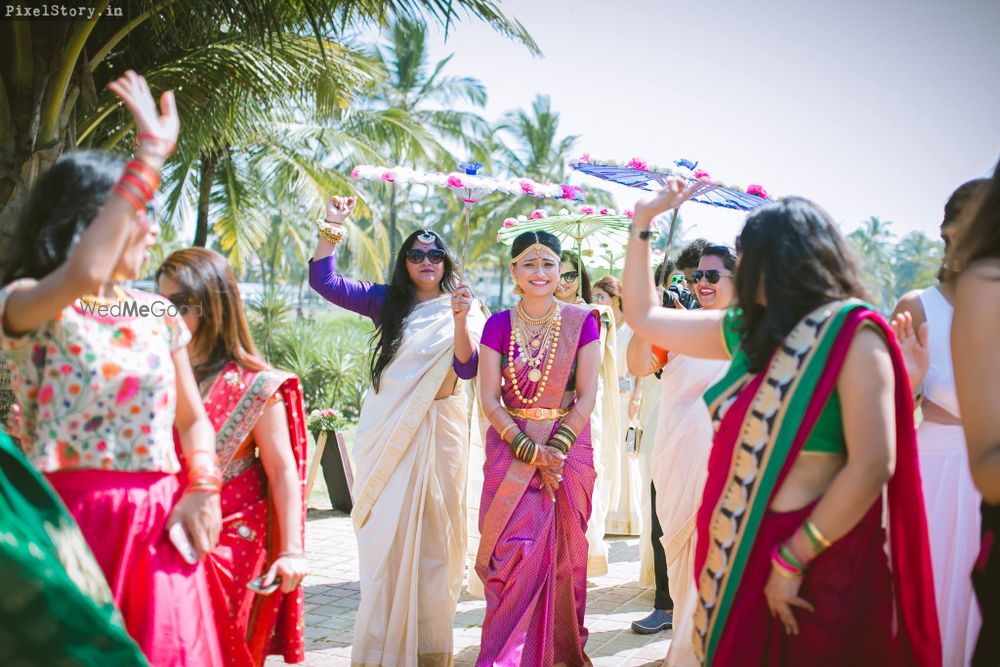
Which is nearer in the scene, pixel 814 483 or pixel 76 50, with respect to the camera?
pixel 814 483

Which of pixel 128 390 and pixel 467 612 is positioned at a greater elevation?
pixel 128 390

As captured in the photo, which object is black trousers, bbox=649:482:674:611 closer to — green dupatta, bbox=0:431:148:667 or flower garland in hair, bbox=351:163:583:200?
flower garland in hair, bbox=351:163:583:200

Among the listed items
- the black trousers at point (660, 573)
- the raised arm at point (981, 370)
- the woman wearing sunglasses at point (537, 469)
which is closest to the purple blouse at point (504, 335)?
the woman wearing sunglasses at point (537, 469)

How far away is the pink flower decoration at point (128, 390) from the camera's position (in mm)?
2322

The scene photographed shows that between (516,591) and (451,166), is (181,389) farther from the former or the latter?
(451,166)

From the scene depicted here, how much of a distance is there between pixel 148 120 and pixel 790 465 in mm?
1841

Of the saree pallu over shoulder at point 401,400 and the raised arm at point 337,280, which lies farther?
the raised arm at point 337,280

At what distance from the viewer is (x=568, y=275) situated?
7219 millimetres

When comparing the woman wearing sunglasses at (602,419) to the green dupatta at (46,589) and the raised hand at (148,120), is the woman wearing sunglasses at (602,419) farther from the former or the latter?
the green dupatta at (46,589)

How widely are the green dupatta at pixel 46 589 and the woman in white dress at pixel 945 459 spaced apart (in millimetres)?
2373

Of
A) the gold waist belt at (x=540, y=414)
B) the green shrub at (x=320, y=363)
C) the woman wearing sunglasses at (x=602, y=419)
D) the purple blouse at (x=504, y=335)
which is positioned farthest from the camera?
the green shrub at (x=320, y=363)

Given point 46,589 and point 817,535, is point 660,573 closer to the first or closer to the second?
point 817,535

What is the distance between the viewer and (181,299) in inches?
116

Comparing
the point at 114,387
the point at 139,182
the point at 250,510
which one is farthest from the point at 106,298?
the point at 250,510
